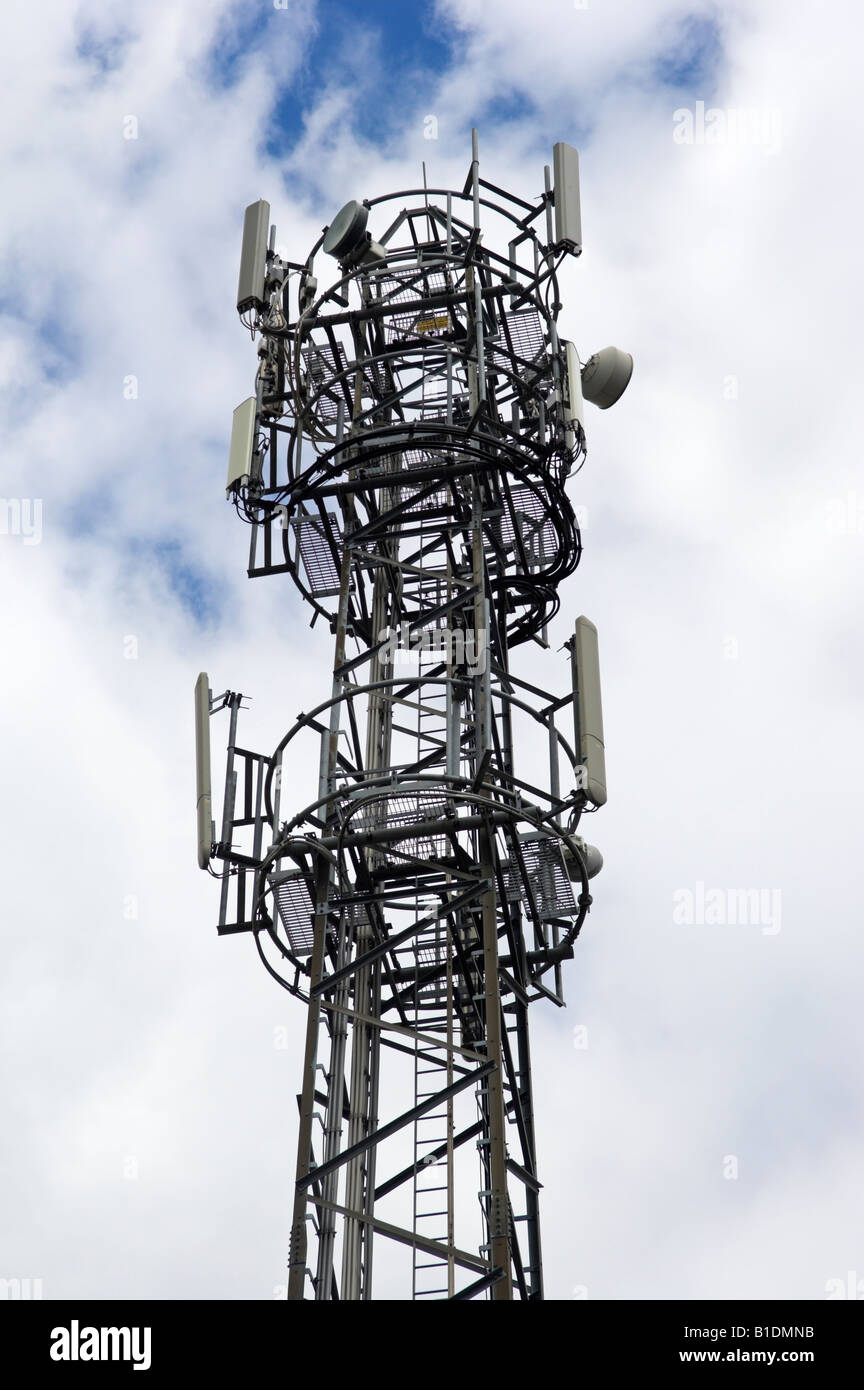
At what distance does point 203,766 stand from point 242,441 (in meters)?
5.10

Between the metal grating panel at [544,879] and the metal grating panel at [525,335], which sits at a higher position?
the metal grating panel at [525,335]

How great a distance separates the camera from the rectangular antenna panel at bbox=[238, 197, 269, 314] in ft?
94.2

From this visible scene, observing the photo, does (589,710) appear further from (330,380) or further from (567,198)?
(567,198)

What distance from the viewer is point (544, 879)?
80.3 feet

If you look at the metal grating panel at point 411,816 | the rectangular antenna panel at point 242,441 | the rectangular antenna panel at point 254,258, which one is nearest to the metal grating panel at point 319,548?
the rectangular antenna panel at point 242,441

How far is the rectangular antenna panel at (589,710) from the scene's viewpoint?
Result: 23.7 meters

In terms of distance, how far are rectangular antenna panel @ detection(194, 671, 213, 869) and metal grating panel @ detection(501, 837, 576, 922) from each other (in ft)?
13.3

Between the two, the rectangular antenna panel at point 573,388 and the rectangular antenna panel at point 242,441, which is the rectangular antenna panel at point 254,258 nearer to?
the rectangular antenna panel at point 242,441

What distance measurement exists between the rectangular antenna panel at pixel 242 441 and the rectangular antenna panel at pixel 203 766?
122 inches

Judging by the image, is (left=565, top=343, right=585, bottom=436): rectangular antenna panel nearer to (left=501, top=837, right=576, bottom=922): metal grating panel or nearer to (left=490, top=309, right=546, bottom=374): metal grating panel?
(left=490, top=309, right=546, bottom=374): metal grating panel

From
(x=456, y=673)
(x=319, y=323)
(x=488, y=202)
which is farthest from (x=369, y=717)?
(x=488, y=202)

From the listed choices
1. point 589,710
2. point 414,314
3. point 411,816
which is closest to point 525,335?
point 414,314

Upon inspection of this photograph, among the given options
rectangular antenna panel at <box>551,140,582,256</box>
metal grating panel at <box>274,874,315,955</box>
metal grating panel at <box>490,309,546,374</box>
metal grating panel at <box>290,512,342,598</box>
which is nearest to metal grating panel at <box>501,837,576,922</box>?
metal grating panel at <box>274,874,315,955</box>
